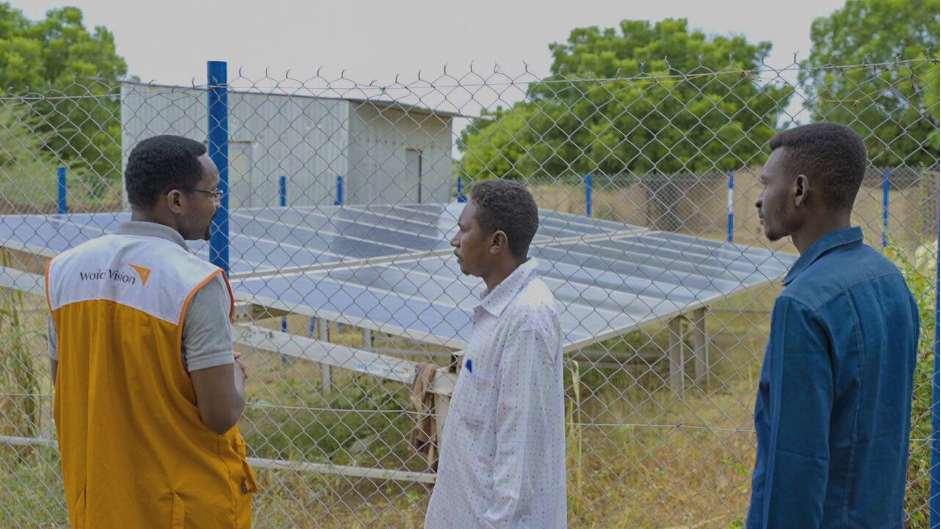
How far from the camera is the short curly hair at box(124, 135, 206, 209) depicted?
231 centimetres

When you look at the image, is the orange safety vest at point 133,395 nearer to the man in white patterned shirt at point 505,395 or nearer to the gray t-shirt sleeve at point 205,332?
the gray t-shirt sleeve at point 205,332

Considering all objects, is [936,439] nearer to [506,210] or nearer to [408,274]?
[506,210]

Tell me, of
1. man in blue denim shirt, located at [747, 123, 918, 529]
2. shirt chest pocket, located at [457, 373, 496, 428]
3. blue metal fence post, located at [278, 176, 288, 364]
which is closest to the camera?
man in blue denim shirt, located at [747, 123, 918, 529]

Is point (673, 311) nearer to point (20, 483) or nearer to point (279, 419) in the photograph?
point (279, 419)

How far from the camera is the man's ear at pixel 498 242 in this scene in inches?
95.0

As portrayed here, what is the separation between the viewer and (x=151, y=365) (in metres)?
2.21

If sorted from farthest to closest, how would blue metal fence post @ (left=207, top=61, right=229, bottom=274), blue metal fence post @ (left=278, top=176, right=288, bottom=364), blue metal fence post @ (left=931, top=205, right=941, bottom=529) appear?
blue metal fence post @ (left=278, top=176, right=288, bottom=364), blue metal fence post @ (left=207, top=61, right=229, bottom=274), blue metal fence post @ (left=931, top=205, right=941, bottom=529)

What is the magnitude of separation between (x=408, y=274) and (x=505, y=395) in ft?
14.3

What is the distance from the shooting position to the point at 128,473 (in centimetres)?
229

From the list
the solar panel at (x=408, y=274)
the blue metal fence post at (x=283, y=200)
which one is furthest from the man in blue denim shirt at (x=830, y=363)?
the blue metal fence post at (x=283, y=200)

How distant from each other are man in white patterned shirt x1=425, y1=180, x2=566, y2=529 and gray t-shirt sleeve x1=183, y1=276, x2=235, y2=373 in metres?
0.68

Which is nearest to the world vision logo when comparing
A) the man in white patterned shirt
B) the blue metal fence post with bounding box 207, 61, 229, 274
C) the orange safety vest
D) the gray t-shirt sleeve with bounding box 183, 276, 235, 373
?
the orange safety vest

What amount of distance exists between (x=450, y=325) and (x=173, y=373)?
317cm

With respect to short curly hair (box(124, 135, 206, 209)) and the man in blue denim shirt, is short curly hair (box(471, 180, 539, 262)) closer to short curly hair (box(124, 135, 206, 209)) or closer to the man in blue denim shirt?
the man in blue denim shirt
